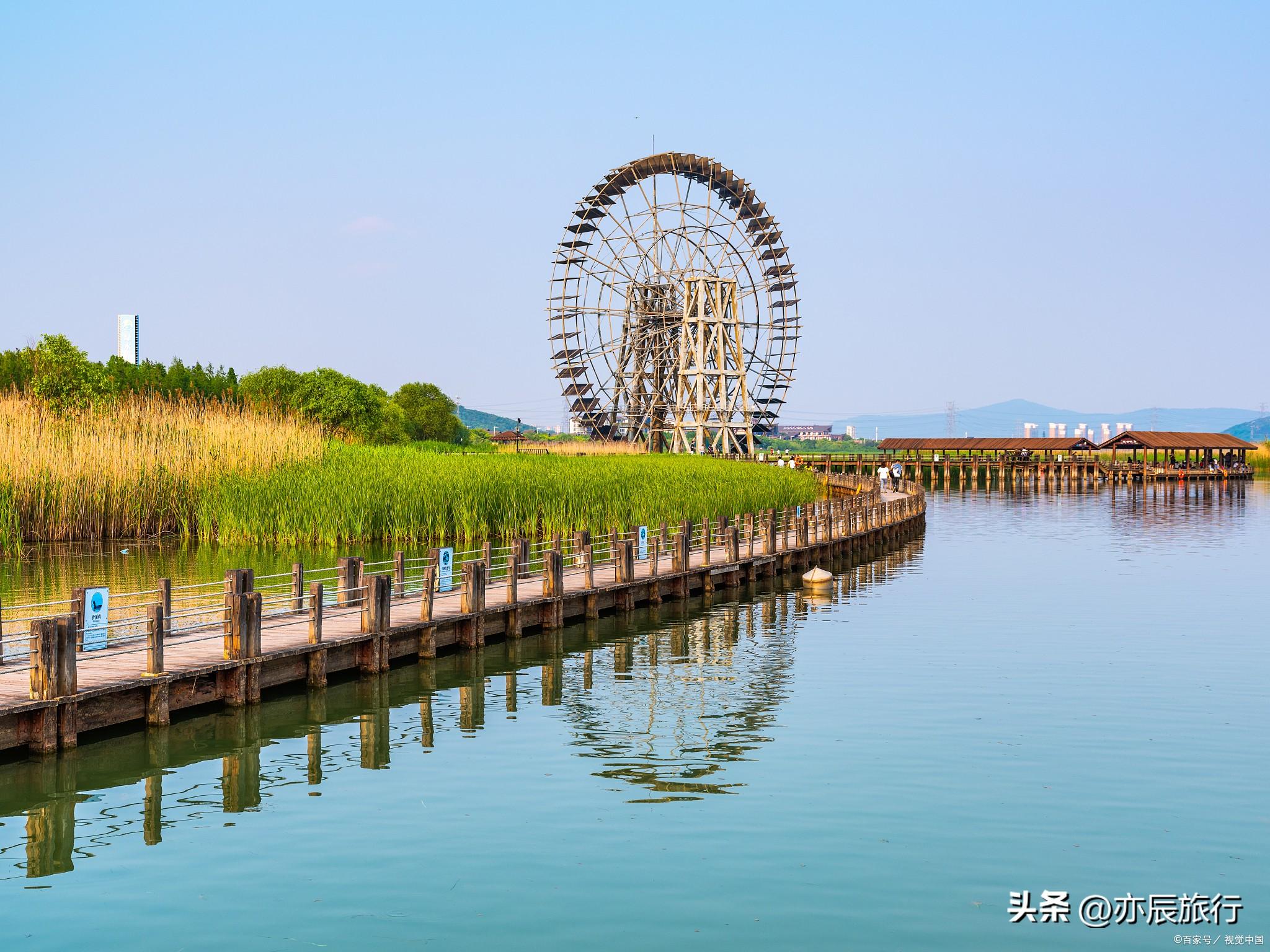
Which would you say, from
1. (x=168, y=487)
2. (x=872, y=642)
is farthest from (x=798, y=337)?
(x=872, y=642)

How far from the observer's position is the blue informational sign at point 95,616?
1495 centimetres

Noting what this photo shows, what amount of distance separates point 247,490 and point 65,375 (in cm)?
2112

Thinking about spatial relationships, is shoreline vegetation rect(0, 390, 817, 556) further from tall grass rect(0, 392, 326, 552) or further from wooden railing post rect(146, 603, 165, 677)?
wooden railing post rect(146, 603, 165, 677)

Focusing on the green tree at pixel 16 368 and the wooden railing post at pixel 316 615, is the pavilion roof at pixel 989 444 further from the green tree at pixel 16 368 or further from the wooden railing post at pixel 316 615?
the wooden railing post at pixel 316 615

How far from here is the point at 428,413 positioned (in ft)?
376

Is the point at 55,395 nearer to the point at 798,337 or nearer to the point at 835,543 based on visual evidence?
the point at 835,543

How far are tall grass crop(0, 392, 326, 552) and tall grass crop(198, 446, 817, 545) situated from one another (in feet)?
2.85

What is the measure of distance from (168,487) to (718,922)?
2684 centimetres

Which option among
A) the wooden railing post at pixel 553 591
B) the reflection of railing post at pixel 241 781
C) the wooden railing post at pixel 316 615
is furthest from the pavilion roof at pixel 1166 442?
the reflection of railing post at pixel 241 781

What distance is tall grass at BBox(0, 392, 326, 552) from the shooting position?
30.6 metres

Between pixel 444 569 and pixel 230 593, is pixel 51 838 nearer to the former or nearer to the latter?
pixel 230 593

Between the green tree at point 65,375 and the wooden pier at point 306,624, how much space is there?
24.7 m

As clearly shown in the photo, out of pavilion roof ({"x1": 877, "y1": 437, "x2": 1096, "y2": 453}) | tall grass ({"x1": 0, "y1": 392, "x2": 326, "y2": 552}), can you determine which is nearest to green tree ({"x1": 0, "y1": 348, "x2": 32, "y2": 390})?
tall grass ({"x1": 0, "y1": 392, "x2": 326, "y2": 552})

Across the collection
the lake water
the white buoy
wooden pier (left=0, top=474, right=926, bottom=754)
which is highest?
wooden pier (left=0, top=474, right=926, bottom=754)
